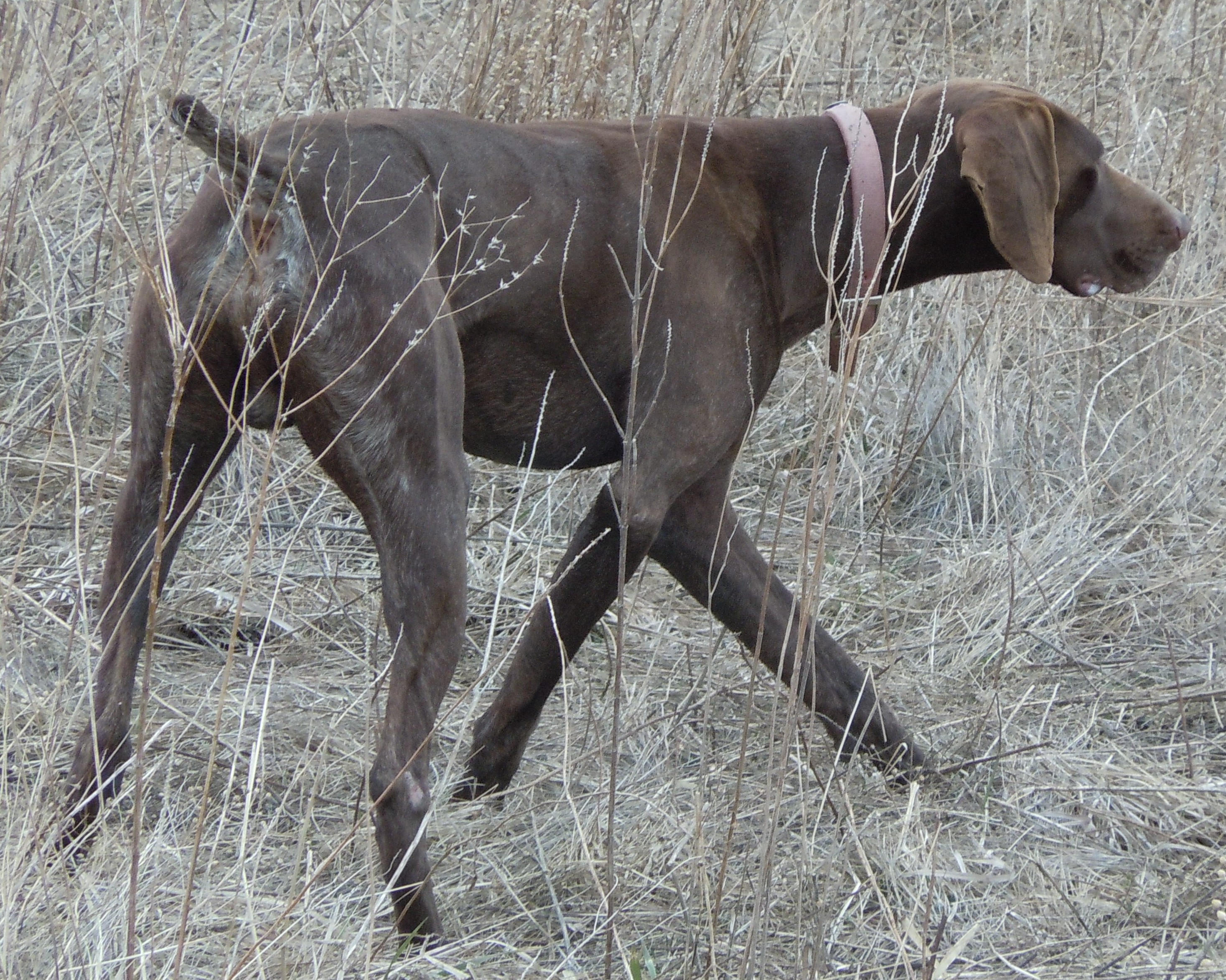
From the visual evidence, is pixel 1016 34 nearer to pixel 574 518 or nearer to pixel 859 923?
pixel 574 518

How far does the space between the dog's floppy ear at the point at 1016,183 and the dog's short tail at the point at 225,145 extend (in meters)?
1.35

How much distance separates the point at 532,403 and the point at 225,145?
824mm

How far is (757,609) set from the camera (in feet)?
10.1

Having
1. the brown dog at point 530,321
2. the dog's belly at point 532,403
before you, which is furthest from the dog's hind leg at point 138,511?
the dog's belly at point 532,403

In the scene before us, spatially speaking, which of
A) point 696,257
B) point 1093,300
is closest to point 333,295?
point 696,257

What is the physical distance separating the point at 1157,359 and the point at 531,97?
2123mm

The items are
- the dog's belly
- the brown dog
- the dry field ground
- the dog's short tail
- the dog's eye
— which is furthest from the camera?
the dog's eye

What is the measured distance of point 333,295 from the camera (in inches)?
89.0

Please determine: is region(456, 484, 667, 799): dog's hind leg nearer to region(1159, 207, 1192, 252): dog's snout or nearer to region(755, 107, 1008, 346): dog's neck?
region(755, 107, 1008, 346): dog's neck

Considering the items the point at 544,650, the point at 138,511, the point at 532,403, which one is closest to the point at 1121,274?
the point at 532,403

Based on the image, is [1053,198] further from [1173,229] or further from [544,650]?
[544,650]

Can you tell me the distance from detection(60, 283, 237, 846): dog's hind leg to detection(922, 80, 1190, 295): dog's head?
1489 mm

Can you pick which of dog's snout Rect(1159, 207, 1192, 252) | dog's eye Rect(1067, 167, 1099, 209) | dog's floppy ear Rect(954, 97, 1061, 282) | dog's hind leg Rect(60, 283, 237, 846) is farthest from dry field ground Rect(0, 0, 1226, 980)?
dog's snout Rect(1159, 207, 1192, 252)

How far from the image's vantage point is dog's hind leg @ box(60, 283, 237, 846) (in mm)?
2338
